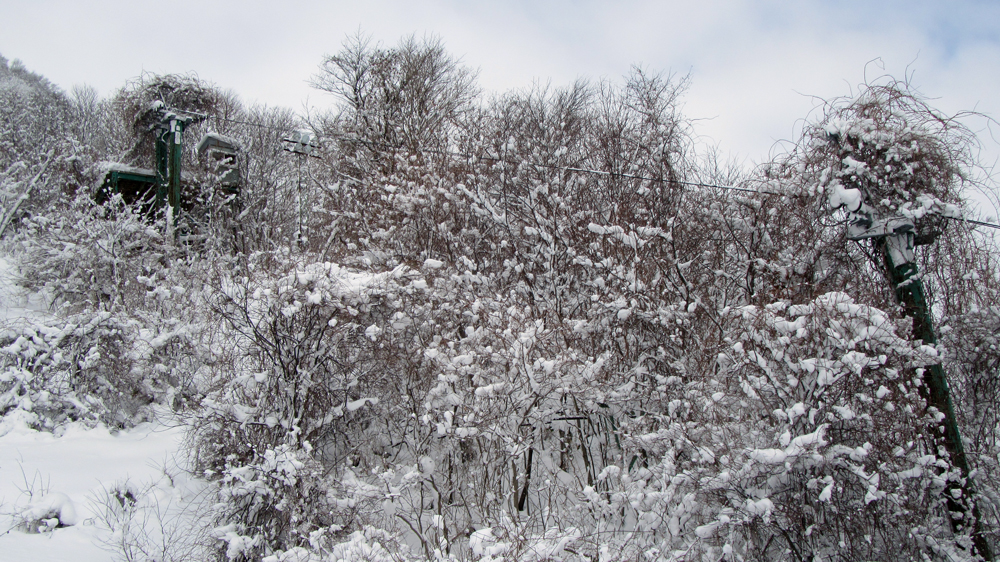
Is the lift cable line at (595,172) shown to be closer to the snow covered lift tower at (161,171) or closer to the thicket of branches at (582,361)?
the thicket of branches at (582,361)

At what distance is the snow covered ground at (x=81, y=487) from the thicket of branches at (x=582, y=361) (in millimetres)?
697

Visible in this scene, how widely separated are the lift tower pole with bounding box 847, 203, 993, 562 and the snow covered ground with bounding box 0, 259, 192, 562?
793cm

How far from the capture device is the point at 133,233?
10.9 metres

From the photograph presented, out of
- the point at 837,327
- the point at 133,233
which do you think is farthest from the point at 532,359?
the point at 133,233

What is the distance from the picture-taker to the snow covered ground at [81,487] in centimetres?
572

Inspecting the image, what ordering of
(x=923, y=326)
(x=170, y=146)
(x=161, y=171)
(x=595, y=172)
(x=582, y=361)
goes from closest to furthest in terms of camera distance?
1. (x=923, y=326)
2. (x=582, y=361)
3. (x=595, y=172)
4. (x=170, y=146)
5. (x=161, y=171)

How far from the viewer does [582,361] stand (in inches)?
258

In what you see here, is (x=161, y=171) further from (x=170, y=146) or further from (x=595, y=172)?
(x=595, y=172)

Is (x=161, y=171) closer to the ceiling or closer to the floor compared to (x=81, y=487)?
closer to the ceiling

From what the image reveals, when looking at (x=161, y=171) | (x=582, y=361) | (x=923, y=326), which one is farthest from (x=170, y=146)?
(x=923, y=326)

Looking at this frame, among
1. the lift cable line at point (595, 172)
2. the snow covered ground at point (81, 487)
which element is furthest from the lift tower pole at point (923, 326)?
the snow covered ground at point (81, 487)

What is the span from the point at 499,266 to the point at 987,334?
264 inches

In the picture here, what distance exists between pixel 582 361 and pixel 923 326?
3.35 m

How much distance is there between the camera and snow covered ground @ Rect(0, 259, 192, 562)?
18.8 ft
